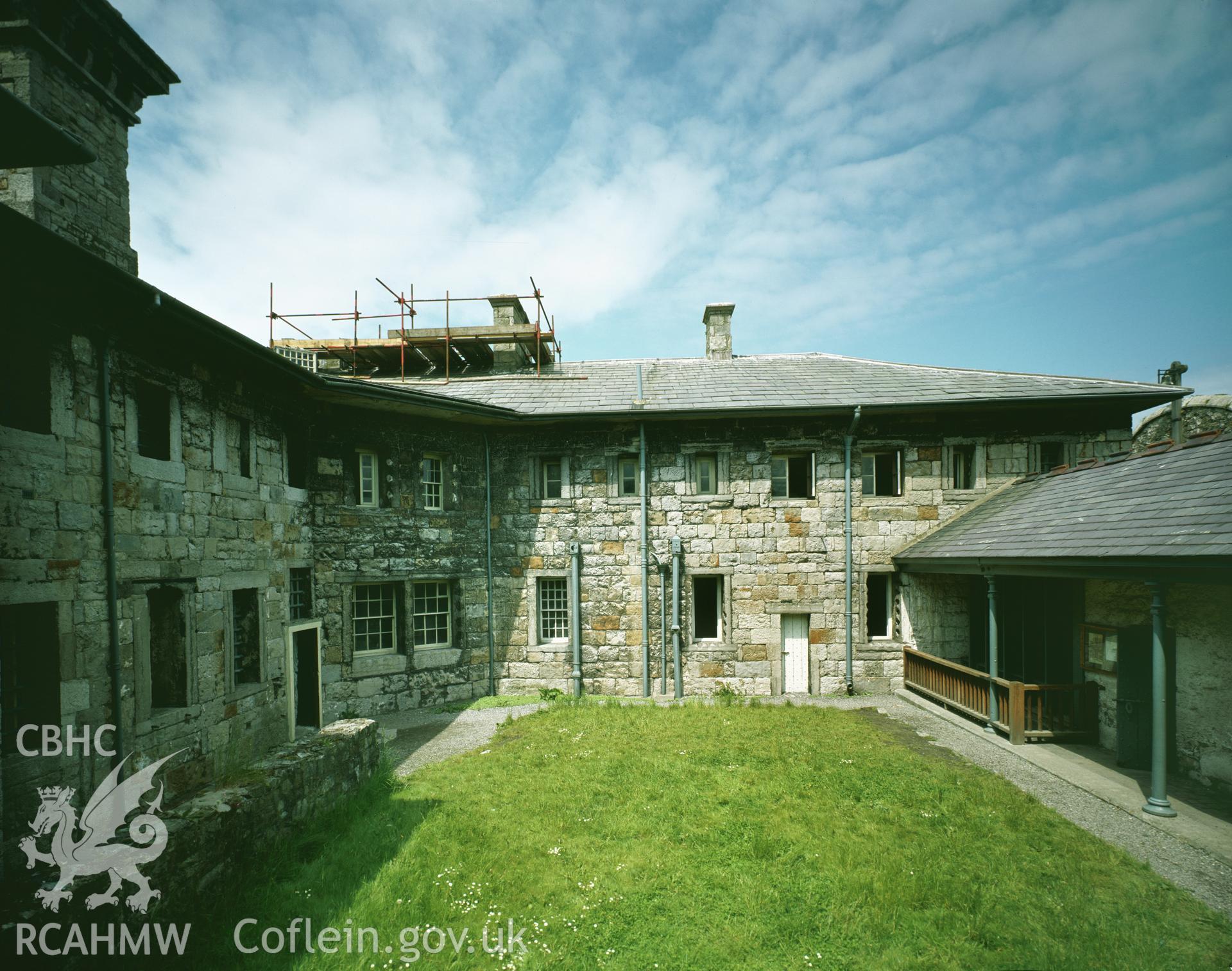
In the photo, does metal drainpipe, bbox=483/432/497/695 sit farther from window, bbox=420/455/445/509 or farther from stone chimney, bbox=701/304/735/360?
stone chimney, bbox=701/304/735/360

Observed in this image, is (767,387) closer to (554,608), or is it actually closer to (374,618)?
(554,608)

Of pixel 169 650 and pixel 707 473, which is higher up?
pixel 707 473

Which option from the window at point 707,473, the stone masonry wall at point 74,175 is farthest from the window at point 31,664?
the window at point 707,473

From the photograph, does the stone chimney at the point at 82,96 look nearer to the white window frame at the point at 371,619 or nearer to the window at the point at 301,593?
the window at the point at 301,593

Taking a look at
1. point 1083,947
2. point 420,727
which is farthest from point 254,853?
point 1083,947

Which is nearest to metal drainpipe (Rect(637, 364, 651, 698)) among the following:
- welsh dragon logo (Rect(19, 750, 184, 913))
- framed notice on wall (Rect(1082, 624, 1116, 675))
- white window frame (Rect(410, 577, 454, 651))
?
white window frame (Rect(410, 577, 454, 651))

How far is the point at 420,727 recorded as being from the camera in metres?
10.6

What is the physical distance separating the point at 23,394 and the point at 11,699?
2.95m

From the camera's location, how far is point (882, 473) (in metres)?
13.1

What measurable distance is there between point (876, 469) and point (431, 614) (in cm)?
1047

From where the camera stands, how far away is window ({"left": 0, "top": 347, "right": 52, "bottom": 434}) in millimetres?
5523

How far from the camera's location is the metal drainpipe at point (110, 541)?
20.3 ft

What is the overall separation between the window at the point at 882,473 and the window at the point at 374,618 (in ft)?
35.0

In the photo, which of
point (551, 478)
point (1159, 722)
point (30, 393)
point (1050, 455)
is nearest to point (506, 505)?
point (551, 478)
